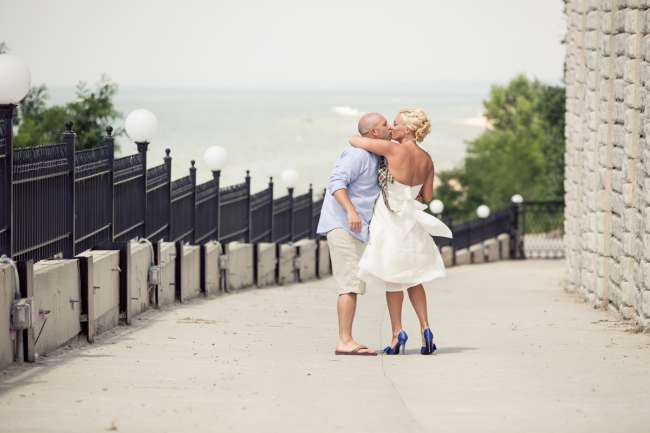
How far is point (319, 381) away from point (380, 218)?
1939 mm

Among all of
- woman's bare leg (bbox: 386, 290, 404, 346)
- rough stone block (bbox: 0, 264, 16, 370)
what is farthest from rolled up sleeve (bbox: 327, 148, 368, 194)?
rough stone block (bbox: 0, 264, 16, 370)

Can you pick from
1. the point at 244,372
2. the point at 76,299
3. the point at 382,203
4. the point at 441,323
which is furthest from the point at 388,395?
the point at 441,323

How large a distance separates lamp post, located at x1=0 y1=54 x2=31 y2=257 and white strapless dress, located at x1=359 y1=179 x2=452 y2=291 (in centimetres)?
244

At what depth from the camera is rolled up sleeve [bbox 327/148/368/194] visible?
30.7 feet

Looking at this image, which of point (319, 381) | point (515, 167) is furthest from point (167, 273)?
point (515, 167)

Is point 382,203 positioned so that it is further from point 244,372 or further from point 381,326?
point 381,326

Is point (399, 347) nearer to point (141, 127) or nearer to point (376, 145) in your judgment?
point (376, 145)

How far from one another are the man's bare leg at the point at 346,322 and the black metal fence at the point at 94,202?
2287 millimetres

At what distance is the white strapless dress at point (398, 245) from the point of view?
31.1 ft

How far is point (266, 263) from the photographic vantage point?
20969mm

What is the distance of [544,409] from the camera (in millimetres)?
6984

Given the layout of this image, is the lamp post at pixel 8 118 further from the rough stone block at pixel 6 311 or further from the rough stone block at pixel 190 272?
the rough stone block at pixel 190 272

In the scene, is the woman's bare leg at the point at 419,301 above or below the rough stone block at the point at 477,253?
above

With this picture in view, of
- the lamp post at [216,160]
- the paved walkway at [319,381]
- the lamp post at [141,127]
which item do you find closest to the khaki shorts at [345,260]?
the paved walkway at [319,381]
